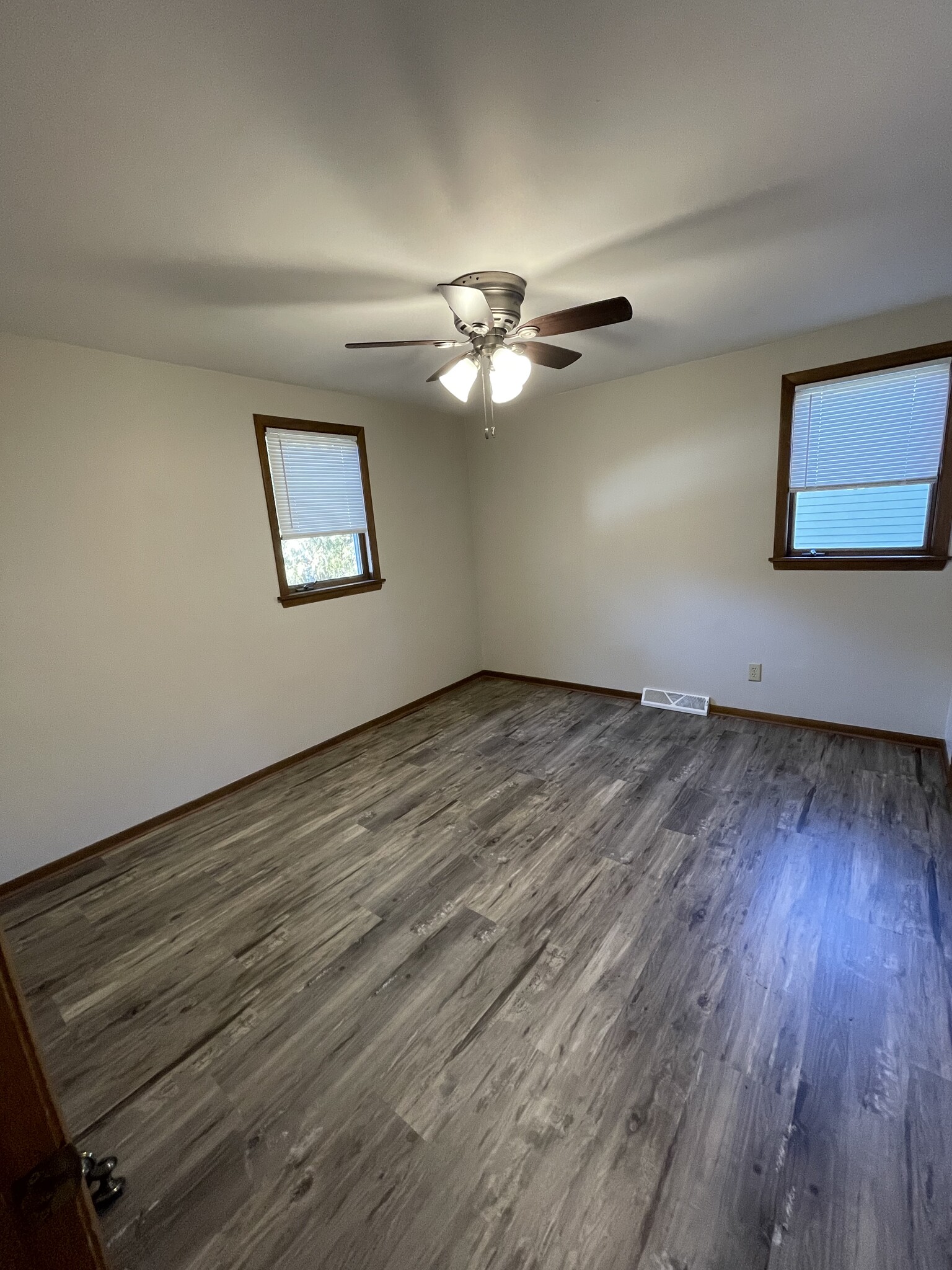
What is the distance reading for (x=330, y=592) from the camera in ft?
11.5

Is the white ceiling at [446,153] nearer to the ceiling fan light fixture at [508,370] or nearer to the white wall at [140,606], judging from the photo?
the ceiling fan light fixture at [508,370]

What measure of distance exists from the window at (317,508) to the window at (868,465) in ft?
9.14

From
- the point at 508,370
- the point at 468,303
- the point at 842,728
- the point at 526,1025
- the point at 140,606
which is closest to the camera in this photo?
the point at 526,1025

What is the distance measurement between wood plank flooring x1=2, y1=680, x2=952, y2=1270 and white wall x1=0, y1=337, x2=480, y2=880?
1.40ft

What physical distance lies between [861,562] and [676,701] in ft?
4.79

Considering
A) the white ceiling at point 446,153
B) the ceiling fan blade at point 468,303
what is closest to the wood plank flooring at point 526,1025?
the ceiling fan blade at point 468,303

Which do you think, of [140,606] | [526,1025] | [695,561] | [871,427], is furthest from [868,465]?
[140,606]

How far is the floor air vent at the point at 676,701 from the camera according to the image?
3.72 meters

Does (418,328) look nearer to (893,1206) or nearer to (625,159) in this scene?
(625,159)

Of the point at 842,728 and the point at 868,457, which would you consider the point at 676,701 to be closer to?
the point at 842,728

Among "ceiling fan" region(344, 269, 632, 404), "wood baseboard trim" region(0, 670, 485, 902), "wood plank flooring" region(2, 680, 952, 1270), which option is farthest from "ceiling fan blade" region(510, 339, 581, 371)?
"wood baseboard trim" region(0, 670, 485, 902)

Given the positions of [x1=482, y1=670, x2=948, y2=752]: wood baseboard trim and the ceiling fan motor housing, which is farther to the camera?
[x1=482, y1=670, x2=948, y2=752]: wood baseboard trim

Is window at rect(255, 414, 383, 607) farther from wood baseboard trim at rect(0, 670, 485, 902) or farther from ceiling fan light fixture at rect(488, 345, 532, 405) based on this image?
ceiling fan light fixture at rect(488, 345, 532, 405)

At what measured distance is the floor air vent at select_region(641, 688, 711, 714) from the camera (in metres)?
3.72
